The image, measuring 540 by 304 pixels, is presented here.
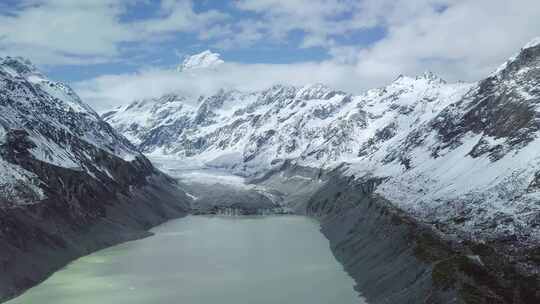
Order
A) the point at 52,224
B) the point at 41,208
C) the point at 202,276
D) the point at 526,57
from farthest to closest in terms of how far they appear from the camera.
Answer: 1. the point at 526,57
2. the point at 41,208
3. the point at 52,224
4. the point at 202,276

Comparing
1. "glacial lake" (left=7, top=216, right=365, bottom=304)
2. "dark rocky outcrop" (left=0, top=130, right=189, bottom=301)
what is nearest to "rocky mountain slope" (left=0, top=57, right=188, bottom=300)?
"dark rocky outcrop" (left=0, top=130, right=189, bottom=301)

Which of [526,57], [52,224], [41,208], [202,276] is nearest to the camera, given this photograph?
[202,276]

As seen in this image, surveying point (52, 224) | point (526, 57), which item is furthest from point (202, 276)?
point (526, 57)

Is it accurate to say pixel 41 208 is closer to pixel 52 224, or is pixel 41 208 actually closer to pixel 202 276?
pixel 52 224

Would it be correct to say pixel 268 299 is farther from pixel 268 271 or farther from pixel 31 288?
pixel 31 288

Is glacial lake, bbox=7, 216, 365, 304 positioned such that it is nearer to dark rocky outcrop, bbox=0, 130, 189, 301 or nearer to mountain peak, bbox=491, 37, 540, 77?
dark rocky outcrop, bbox=0, 130, 189, 301

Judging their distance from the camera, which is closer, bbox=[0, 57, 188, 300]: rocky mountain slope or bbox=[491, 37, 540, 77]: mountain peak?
bbox=[0, 57, 188, 300]: rocky mountain slope

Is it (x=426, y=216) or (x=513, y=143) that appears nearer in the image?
(x=426, y=216)

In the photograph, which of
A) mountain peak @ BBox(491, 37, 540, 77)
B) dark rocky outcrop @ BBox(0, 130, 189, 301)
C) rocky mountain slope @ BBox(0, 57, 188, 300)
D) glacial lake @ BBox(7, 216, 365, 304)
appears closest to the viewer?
glacial lake @ BBox(7, 216, 365, 304)

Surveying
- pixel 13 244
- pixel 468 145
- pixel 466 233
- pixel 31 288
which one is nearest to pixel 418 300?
pixel 466 233
